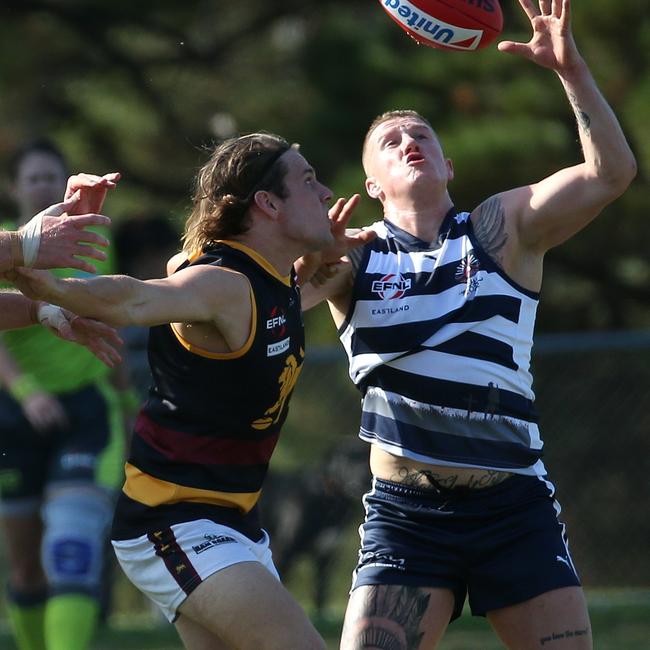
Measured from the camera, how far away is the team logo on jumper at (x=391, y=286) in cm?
427

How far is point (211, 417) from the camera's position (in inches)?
152

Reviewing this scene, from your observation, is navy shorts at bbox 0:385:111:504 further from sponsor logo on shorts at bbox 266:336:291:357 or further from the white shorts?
sponsor logo on shorts at bbox 266:336:291:357

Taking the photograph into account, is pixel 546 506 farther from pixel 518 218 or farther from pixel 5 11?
pixel 5 11

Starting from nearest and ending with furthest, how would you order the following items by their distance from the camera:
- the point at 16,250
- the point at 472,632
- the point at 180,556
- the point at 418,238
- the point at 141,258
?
the point at 16,250
the point at 180,556
the point at 418,238
the point at 472,632
the point at 141,258

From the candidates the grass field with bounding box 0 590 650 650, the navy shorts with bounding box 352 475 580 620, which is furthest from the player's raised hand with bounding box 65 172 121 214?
the grass field with bounding box 0 590 650 650

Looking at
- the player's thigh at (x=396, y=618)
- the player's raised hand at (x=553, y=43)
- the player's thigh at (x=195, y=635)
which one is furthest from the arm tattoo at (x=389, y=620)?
the player's raised hand at (x=553, y=43)

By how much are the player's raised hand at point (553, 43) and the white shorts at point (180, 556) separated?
1.71 metres

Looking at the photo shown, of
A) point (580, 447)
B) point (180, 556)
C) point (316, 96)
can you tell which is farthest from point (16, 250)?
point (316, 96)

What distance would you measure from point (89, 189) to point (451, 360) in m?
1.23

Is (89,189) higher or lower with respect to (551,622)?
higher

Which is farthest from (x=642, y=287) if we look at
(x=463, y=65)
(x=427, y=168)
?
(x=427, y=168)

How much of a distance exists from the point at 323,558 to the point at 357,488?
21.8 inches

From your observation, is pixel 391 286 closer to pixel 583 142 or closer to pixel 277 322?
pixel 277 322

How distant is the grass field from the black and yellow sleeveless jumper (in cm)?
350
